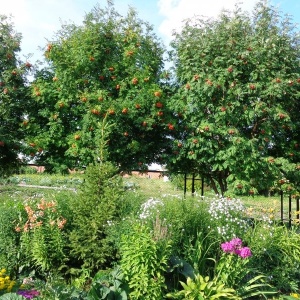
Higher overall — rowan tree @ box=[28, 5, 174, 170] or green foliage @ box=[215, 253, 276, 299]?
rowan tree @ box=[28, 5, 174, 170]

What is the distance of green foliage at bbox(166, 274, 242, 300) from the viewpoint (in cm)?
402

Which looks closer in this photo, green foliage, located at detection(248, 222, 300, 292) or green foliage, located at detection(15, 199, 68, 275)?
green foliage, located at detection(15, 199, 68, 275)

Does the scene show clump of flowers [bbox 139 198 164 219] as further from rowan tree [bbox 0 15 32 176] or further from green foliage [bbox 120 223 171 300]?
rowan tree [bbox 0 15 32 176]

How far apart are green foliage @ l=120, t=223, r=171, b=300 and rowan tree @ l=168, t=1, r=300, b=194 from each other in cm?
384

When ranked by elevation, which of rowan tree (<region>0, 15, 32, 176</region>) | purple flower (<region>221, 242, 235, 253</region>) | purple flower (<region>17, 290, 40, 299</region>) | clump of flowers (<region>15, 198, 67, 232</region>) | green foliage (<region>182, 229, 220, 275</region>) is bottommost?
purple flower (<region>17, 290, 40, 299</region>)

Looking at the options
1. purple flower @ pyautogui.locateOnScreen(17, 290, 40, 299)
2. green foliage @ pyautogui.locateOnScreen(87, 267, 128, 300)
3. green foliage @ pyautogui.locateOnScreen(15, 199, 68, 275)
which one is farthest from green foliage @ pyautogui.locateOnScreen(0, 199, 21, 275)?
green foliage @ pyautogui.locateOnScreen(87, 267, 128, 300)

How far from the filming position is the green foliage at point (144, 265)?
12.3 feet

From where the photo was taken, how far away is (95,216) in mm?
4793

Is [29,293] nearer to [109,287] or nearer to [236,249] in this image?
[109,287]

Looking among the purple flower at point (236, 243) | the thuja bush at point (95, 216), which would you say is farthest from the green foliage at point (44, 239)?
the purple flower at point (236, 243)

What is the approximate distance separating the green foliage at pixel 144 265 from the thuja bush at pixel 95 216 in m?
0.82

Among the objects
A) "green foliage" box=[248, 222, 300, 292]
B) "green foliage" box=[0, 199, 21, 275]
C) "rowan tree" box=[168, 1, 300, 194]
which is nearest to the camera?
"green foliage" box=[0, 199, 21, 275]

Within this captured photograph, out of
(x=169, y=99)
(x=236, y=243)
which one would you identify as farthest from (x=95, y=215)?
(x=169, y=99)

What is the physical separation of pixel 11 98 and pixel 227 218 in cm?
507
